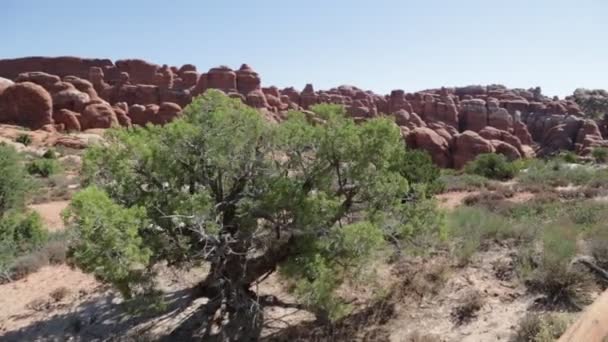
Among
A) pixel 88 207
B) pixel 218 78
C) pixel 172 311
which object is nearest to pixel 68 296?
pixel 172 311

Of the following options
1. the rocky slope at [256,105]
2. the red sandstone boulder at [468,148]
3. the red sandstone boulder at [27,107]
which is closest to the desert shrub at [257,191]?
the rocky slope at [256,105]

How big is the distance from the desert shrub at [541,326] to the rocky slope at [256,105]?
33.1 m

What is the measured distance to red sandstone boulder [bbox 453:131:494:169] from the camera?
38.1 meters

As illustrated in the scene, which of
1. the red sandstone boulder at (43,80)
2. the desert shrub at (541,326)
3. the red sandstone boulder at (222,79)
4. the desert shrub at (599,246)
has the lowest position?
the desert shrub at (541,326)

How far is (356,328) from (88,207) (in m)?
4.24

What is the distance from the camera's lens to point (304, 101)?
68.1m

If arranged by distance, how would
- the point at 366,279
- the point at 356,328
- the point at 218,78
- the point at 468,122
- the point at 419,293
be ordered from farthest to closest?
the point at 468,122 → the point at 218,78 → the point at 419,293 → the point at 356,328 → the point at 366,279

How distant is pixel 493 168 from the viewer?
83.7ft

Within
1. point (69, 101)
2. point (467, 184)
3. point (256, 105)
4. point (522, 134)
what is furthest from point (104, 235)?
point (522, 134)

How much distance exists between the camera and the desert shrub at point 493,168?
24.3 m

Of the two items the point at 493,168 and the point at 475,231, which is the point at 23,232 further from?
the point at 493,168

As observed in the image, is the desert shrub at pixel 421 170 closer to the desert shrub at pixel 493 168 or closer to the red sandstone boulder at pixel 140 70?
the desert shrub at pixel 493 168

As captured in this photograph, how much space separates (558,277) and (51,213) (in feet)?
59.6

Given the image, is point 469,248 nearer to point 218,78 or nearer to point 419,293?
point 419,293
